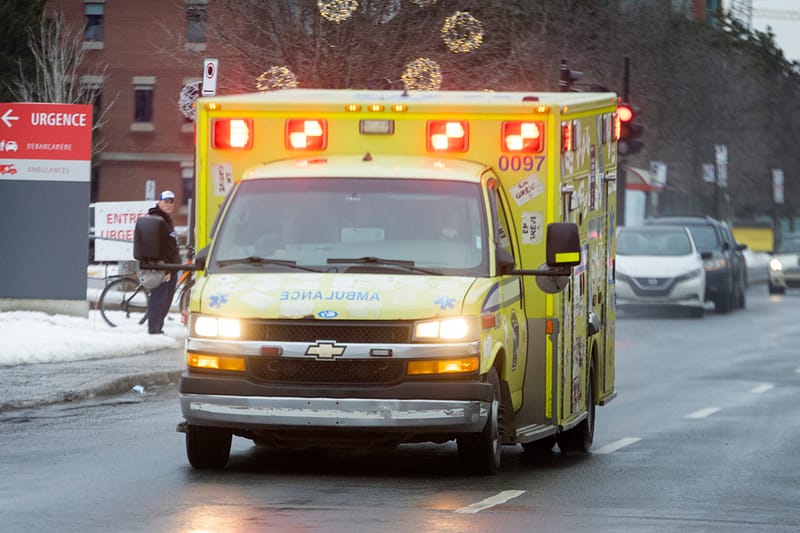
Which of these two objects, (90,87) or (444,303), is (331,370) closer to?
(444,303)

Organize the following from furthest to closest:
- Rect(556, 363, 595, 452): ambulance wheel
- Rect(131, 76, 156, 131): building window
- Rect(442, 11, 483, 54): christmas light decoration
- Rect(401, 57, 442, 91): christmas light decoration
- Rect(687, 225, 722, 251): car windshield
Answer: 1. Rect(131, 76, 156, 131): building window
2. Rect(687, 225, 722, 251): car windshield
3. Rect(442, 11, 483, 54): christmas light decoration
4. Rect(401, 57, 442, 91): christmas light decoration
5. Rect(556, 363, 595, 452): ambulance wheel

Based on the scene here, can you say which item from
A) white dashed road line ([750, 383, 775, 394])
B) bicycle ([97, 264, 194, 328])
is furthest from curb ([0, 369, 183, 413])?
white dashed road line ([750, 383, 775, 394])

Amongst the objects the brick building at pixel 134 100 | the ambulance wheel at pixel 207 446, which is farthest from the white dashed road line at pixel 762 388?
the brick building at pixel 134 100

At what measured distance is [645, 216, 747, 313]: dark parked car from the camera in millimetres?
37219

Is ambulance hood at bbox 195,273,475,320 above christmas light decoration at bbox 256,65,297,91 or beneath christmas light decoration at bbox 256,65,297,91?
beneath

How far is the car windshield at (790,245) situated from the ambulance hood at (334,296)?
3726 cm

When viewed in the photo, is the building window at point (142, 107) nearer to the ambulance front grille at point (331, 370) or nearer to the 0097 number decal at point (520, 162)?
the 0097 number decal at point (520, 162)

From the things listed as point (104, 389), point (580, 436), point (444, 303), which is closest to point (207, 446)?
point (444, 303)

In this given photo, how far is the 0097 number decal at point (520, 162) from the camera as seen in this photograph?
12.1 m

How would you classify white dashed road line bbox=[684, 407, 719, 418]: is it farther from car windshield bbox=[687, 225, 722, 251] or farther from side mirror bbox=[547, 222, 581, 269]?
car windshield bbox=[687, 225, 722, 251]

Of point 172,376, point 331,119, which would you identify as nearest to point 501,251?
point 331,119

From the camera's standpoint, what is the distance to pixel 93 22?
61812mm

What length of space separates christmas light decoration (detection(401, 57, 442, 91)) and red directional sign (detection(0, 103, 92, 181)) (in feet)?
14.7

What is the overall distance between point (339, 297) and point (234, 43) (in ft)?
66.5
